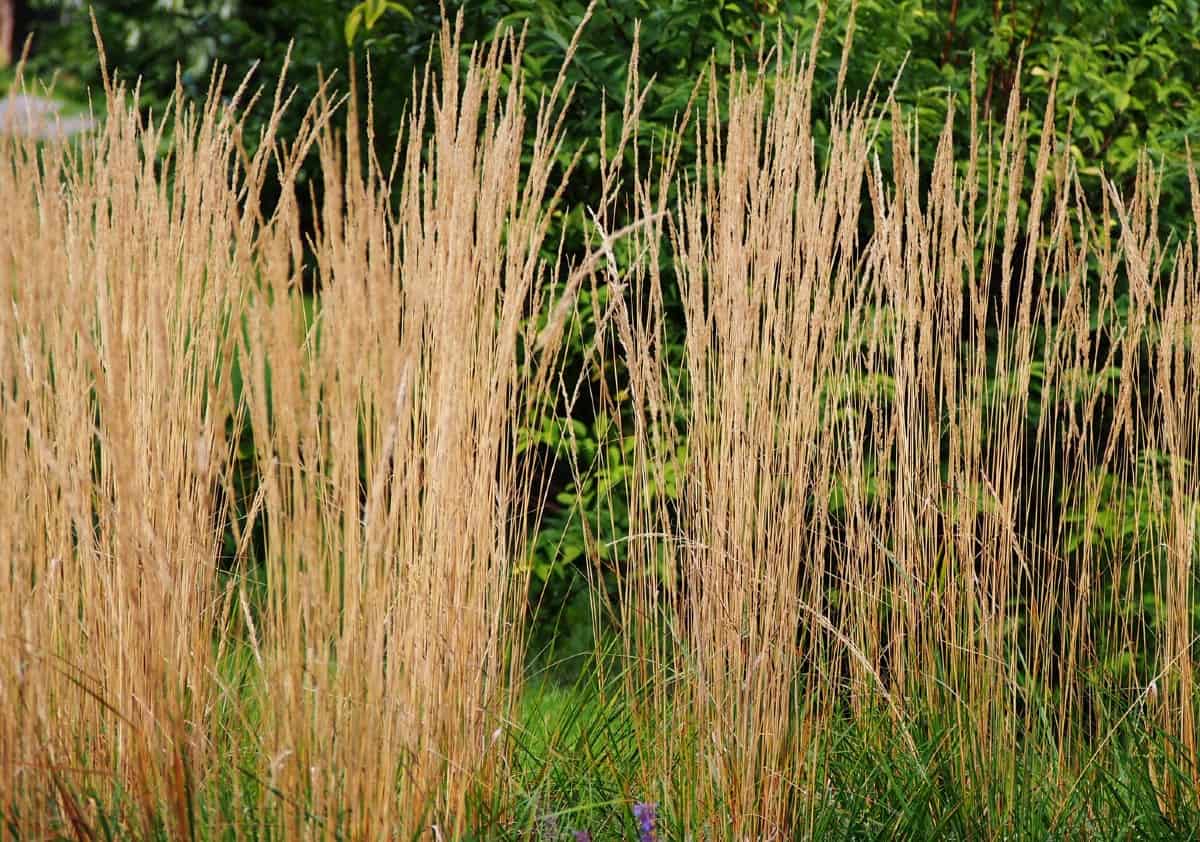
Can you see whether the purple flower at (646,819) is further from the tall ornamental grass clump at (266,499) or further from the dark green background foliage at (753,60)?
the dark green background foliage at (753,60)

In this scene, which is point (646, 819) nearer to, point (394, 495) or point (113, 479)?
point (394, 495)

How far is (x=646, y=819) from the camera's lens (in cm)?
221

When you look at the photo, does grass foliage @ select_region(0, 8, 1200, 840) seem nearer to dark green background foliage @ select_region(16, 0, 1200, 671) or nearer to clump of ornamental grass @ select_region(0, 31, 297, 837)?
clump of ornamental grass @ select_region(0, 31, 297, 837)

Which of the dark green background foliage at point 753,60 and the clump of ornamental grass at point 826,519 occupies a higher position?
the dark green background foliage at point 753,60

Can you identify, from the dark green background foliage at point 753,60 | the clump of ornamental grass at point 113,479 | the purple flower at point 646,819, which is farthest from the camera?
the dark green background foliage at point 753,60

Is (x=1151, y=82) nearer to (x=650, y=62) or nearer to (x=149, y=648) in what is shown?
(x=650, y=62)

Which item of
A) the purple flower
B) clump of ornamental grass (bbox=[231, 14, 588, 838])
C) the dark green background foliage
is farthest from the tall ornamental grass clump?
the dark green background foliage

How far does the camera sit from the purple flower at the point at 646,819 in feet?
7.16

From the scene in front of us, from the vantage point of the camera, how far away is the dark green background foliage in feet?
11.6

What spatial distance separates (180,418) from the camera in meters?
2.24

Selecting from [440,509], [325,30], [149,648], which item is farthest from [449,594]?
[325,30]

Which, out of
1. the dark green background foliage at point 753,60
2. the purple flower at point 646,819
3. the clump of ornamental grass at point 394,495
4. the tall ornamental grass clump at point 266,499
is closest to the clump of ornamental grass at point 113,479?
the tall ornamental grass clump at point 266,499

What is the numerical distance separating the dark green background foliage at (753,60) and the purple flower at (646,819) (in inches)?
44.5

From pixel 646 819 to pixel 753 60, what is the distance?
7.41ft
